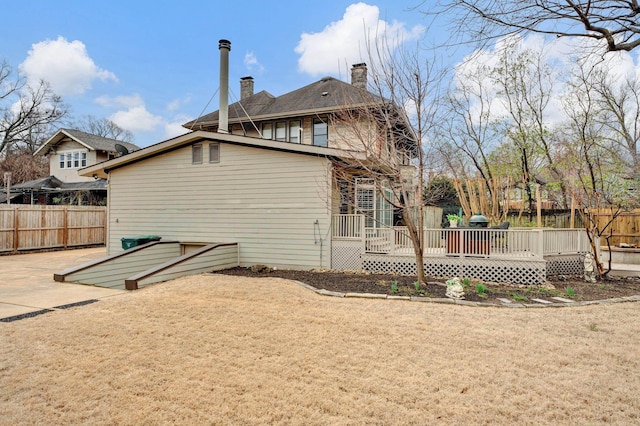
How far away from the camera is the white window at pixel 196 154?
1124 centimetres

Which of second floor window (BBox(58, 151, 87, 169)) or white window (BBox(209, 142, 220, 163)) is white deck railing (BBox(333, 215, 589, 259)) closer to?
white window (BBox(209, 142, 220, 163))

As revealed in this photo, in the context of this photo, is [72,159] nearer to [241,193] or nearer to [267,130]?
[267,130]

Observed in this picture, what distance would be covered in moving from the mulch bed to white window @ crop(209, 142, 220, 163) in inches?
146

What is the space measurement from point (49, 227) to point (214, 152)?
9548 mm

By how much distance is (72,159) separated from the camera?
2456 centimetres

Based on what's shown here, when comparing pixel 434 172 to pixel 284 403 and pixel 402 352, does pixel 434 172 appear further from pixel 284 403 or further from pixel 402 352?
pixel 284 403

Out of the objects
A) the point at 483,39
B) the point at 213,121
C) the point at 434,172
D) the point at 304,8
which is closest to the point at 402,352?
the point at 483,39

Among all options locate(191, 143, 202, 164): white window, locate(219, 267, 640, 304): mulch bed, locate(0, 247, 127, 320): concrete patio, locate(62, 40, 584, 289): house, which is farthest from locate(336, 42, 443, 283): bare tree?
locate(0, 247, 127, 320): concrete patio

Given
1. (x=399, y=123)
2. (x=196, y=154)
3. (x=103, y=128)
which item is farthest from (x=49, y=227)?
(x=103, y=128)

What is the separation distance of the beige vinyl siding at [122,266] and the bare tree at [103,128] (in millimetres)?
40778

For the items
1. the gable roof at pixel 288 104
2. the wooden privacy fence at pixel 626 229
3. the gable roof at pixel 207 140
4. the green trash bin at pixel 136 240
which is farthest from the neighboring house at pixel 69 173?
the wooden privacy fence at pixel 626 229

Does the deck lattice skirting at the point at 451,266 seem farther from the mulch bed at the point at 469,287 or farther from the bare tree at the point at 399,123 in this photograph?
the bare tree at the point at 399,123

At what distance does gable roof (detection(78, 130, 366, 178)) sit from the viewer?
30.5 feet

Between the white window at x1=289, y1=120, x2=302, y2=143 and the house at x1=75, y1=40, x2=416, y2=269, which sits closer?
the house at x1=75, y1=40, x2=416, y2=269
